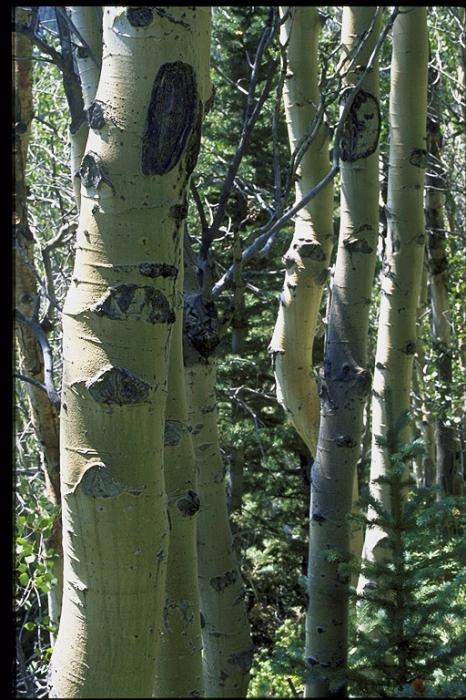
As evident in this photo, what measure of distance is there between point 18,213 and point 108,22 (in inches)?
110

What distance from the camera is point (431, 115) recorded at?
418 inches

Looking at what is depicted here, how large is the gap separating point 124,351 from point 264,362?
10.4m

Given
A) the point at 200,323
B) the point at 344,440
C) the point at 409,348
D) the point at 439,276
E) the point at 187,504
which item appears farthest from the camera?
the point at 439,276

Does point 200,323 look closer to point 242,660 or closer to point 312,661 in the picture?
point 242,660

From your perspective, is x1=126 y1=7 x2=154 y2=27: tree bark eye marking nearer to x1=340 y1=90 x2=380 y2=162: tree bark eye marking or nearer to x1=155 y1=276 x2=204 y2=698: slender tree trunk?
x1=155 y1=276 x2=204 y2=698: slender tree trunk

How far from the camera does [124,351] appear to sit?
5.64ft

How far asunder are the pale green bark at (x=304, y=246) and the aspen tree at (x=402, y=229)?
1.41 feet

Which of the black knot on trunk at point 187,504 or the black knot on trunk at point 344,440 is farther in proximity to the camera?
the black knot on trunk at point 344,440

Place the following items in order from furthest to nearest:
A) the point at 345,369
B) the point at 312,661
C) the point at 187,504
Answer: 1. the point at 345,369
2. the point at 312,661
3. the point at 187,504

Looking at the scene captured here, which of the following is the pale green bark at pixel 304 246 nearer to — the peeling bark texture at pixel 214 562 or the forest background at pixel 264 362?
the forest background at pixel 264 362

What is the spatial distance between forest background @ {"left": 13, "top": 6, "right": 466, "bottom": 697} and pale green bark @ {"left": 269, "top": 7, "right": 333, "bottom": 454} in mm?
162

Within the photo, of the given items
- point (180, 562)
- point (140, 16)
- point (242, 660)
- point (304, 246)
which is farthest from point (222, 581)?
point (304, 246)

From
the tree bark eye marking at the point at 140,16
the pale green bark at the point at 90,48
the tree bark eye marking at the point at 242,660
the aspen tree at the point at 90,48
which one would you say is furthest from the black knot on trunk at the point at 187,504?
the pale green bark at the point at 90,48

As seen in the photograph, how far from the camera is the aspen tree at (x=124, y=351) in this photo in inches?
66.6
